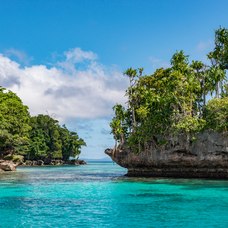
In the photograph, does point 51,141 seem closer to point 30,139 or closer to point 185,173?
point 30,139

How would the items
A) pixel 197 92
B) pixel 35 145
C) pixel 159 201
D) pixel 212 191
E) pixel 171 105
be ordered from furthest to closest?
pixel 35 145 < pixel 197 92 < pixel 171 105 < pixel 212 191 < pixel 159 201

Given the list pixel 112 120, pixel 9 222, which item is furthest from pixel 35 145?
pixel 9 222

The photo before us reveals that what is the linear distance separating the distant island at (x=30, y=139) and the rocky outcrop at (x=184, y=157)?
20.3m

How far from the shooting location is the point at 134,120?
46750mm

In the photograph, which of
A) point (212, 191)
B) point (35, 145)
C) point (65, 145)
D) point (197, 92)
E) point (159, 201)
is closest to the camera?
point (159, 201)

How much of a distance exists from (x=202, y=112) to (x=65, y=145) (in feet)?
225

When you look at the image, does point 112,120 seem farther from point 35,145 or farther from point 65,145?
point 65,145

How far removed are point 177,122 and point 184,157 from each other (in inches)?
161

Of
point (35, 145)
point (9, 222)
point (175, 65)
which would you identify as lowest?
point (9, 222)

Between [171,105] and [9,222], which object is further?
[171,105]

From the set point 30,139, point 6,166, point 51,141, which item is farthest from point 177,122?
point 51,141

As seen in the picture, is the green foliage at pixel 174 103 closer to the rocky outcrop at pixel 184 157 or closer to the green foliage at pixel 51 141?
the rocky outcrop at pixel 184 157

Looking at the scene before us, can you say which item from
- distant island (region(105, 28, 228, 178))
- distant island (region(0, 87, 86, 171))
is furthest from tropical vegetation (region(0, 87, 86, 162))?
distant island (region(105, 28, 228, 178))

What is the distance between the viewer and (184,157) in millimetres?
40500
